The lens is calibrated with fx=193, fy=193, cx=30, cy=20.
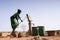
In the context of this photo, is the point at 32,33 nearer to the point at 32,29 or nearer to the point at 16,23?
the point at 32,29

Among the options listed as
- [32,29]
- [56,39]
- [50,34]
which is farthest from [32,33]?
[56,39]

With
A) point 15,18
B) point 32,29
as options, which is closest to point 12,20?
point 15,18

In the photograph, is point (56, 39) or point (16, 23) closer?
point (56, 39)

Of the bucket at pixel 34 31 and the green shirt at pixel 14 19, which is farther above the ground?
the green shirt at pixel 14 19

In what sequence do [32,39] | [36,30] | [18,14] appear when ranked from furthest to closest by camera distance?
[36,30]
[18,14]
[32,39]

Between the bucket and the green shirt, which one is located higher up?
the green shirt

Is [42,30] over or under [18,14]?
under

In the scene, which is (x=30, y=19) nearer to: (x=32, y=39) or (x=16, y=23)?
(x=16, y=23)

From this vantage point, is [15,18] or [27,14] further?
[27,14]

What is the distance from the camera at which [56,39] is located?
1016 centimetres

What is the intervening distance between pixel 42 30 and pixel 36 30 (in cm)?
43

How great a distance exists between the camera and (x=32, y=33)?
42.2ft

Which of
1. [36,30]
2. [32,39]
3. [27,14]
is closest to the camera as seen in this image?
[32,39]

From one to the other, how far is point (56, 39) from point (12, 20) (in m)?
3.19
